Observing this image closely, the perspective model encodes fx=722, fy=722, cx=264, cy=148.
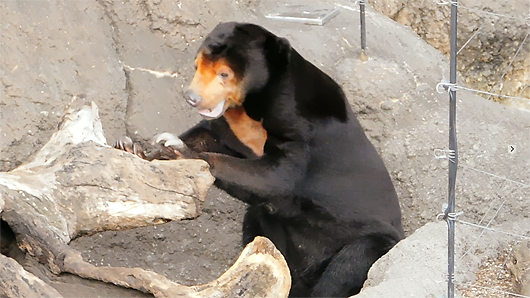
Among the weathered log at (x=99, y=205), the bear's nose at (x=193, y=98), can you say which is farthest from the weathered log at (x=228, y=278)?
the bear's nose at (x=193, y=98)

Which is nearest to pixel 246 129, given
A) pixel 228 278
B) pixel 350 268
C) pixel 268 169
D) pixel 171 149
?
pixel 268 169

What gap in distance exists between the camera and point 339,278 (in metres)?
3.76

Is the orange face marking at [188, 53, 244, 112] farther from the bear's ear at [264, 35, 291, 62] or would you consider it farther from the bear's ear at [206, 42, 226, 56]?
the bear's ear at [264, 35, 291, 62]

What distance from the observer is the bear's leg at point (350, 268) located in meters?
3.74

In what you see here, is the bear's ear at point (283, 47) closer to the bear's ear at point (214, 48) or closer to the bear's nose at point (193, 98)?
the bear's ear at point (214, 48)

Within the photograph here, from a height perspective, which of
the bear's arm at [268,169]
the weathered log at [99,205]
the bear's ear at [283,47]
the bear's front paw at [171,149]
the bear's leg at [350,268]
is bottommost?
the bear's leg at [350,268]

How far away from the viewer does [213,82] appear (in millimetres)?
3535

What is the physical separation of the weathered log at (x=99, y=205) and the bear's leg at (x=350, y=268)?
1.07 m

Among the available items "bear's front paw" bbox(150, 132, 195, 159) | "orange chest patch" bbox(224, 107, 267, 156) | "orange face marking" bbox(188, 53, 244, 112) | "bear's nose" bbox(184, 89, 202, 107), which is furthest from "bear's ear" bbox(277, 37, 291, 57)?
"bear's front paw" bbox(150, 132, 195, 159)

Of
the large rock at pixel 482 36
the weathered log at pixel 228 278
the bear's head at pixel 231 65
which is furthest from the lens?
the large rock at pixel 482 36

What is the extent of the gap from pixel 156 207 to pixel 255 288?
60 centimetres

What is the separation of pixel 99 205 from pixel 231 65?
1.07 metres

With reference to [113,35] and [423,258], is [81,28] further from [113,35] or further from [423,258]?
[423,258]

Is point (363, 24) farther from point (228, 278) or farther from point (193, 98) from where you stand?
point (228, 278)
